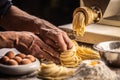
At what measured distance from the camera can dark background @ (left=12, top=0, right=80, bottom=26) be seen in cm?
237

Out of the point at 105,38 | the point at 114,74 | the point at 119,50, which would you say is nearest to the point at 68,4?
the point at 105,38

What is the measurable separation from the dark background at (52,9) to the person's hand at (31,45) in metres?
0.85

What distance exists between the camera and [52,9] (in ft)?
8.14

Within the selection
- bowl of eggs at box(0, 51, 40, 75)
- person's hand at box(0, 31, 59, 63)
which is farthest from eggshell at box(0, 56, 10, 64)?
person's hand at box(0, 31, 59, 63)

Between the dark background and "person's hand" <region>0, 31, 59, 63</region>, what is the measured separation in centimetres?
85

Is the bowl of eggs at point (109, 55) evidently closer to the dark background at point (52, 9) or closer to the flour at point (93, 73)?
the flour at point (93, 73)

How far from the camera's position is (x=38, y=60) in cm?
147

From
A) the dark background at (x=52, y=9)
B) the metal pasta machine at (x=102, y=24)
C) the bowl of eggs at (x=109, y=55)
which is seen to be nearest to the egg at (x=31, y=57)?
the bowl of eggs at (x=109, y=55)

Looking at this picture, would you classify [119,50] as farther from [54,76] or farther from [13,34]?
[13,34]

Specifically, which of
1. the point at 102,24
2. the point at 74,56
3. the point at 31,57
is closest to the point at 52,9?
the point at 102,24

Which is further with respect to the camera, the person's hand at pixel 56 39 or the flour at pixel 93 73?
the person's hand at pixel 56 39

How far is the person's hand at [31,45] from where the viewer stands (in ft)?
4.96

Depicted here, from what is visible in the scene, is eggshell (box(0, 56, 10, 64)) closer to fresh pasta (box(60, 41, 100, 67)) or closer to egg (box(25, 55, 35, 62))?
egg (box(25, 55, 35, 62))

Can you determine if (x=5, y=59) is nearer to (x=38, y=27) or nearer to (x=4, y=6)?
(x=38, y=27)
